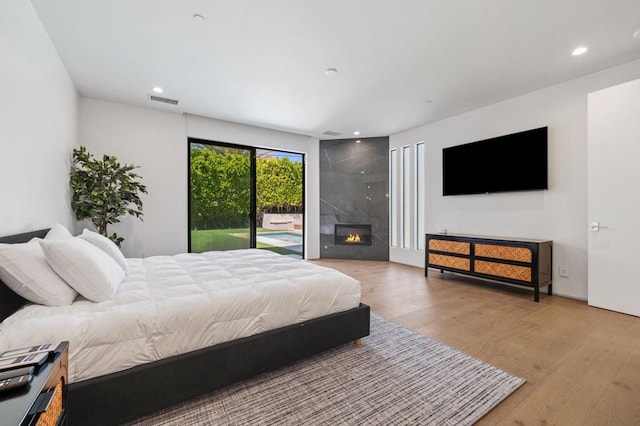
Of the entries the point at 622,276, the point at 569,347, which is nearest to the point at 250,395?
the point at 569,347

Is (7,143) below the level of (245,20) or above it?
below

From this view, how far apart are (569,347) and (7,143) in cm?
456

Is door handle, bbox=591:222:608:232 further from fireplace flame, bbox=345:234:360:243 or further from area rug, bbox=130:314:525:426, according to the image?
fireplace flame, bbox=345:234:360:243

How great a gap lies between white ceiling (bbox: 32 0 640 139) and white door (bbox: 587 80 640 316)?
545 millimetres

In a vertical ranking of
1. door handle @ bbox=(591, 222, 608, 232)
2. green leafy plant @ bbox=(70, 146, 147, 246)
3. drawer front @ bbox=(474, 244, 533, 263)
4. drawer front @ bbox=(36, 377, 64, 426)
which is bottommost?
drawer front @ bbox=(36, 377, 64, 426)

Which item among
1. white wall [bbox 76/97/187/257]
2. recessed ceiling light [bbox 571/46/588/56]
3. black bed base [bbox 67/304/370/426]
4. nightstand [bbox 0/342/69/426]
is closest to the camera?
nightstand [bbox 0/342/69/426]

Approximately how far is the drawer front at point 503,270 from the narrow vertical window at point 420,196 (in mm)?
1499

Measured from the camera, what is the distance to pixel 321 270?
2414 millimetres

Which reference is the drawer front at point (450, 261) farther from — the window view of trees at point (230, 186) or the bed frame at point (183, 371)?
the window view of trees at point (230, 186)

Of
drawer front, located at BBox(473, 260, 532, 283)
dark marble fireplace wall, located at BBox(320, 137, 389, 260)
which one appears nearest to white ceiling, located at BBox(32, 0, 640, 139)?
dark marble fireplace wall, located at BBox(320, 137, 389, 260)

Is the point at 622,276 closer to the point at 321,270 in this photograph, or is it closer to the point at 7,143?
the point at 321,270

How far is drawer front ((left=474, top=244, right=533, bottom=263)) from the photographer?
3.43 meters

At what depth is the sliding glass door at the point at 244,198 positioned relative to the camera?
16.0 feet

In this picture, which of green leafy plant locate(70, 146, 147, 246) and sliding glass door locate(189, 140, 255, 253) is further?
sliding glass door locate(189, 140, 255, 253)
